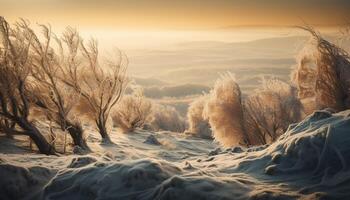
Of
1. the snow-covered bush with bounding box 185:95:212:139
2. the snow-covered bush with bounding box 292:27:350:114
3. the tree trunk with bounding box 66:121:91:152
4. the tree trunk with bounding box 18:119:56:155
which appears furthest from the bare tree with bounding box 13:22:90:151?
the snow-covered bush with bounding box 185:95:212:139

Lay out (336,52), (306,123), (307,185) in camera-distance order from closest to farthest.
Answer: (307,185)
(306,123)
(336,52)

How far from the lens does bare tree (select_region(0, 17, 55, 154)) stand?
1008 cm

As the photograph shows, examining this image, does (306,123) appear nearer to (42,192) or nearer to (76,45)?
(42,192)

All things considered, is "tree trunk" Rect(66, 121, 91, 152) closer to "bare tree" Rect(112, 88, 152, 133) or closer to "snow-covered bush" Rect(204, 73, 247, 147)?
"snow-covered bush" Rect(204, 73, 247, 147)

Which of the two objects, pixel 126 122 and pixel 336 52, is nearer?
pixel 336 52

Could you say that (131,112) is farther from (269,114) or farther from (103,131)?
(269,114)

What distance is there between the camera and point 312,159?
490 centimetres

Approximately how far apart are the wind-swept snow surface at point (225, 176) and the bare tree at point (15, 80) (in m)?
4.73

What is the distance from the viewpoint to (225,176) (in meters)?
5.26

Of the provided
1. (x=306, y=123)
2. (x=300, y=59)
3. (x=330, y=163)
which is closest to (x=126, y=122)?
(x=300, y=59)

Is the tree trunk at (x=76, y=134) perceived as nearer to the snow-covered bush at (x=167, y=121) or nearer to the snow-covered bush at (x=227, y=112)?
the snow-covered bush at (x=227, y=112)

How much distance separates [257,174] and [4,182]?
3.39m

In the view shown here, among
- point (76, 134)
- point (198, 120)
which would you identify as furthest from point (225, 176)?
point (198, 120)

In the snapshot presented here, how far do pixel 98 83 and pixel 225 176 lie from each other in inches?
391
